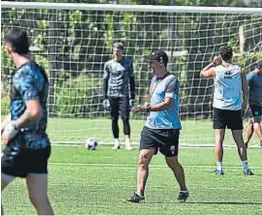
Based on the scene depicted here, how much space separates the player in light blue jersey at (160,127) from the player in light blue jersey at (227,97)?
2.87 metres

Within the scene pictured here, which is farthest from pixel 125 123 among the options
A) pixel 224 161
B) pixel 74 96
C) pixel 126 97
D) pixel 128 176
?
pixel 74 96

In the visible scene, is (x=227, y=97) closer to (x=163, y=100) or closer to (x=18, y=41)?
(x=163, y=100)

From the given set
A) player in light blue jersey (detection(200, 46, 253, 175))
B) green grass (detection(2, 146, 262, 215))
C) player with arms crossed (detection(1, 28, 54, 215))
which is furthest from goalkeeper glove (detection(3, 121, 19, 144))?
player in light blue jersey (detection(200, 46, 253, 175))

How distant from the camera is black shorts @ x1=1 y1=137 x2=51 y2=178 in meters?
7.89

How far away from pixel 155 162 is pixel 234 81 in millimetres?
3126

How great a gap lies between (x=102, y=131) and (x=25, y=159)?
1633 centimetres

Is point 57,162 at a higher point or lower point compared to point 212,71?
lower

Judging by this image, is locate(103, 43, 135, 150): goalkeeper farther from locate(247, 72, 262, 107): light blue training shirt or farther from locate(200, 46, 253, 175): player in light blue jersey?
locate(200, 46, 253, 175): player in light blue jersey

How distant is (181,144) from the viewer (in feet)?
66.9

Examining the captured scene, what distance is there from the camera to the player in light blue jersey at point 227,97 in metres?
14.1

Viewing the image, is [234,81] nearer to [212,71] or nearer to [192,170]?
[212,71]

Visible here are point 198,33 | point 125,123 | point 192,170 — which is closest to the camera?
point 192,170

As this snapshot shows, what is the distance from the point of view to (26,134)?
7.88 m

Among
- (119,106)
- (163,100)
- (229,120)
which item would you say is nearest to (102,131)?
(119,106)
